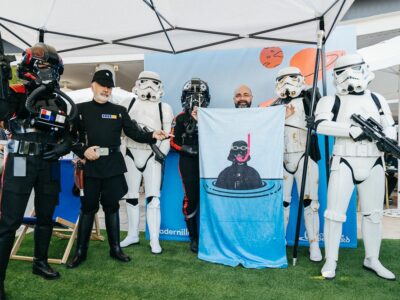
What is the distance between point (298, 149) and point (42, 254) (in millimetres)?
2973

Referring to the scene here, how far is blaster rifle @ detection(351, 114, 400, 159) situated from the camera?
290cm

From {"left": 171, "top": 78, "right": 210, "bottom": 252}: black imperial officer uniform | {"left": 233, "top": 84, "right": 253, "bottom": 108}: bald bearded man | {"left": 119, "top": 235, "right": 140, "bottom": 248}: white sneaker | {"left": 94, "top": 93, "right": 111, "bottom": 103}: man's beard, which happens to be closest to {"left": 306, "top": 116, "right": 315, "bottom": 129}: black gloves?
{"left": 233, "top": 84, "right": 253, "bottom": 108}: bald bearded man

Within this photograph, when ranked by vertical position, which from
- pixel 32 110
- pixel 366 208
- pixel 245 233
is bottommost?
pixel 245 233

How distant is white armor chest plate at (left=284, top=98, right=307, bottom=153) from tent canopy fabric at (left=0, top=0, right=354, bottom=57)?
1.01 meters

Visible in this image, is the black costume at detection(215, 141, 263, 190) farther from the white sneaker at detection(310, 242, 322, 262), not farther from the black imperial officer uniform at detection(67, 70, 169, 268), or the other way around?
the black imperial officer uniform at detection(67, 70, 169, 268)

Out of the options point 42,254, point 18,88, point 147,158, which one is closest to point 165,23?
point 147,158

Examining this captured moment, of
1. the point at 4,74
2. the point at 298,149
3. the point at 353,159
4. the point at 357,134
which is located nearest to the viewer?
the point at 4,74

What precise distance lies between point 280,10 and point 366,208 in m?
2.37

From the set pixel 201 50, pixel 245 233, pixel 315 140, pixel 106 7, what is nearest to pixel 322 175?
pixel 315 140

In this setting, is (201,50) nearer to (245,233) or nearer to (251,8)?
(251,8)

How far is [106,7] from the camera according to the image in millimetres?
3758

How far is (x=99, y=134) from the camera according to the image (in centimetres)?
324

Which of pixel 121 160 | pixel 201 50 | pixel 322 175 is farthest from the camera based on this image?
pixel 201 50

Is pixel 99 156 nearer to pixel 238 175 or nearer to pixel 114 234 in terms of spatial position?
pixel 114 234
